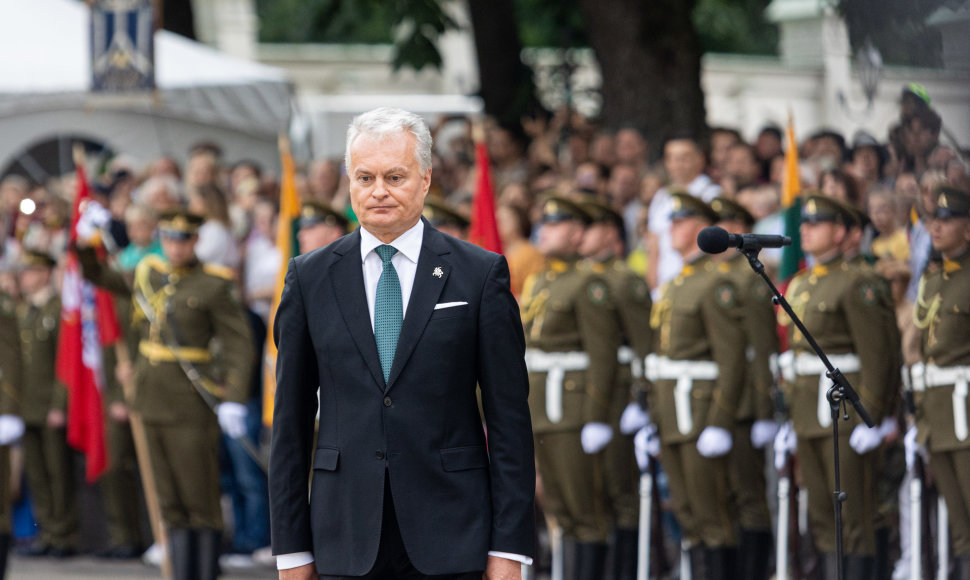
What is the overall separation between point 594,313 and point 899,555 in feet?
6.03

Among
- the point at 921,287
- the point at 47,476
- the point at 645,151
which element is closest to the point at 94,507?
the point at 47,476

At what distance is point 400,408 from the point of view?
3918 mm

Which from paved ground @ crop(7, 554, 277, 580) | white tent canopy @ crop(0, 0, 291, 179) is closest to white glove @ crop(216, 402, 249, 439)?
paved ground @ crop(7, 554, 277, 580)

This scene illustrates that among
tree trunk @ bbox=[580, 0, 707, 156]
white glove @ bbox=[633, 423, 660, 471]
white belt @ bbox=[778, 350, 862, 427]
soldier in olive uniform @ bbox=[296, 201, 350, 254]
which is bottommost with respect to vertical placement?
white glove @ bbox=[633, 423, 660, 471]

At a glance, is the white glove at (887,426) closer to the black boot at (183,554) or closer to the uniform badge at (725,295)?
the uniform badge at (725,295)

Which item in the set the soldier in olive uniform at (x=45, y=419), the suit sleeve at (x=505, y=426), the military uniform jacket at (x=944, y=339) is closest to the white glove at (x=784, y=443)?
the military uniform jacket at (x=944, y=339)

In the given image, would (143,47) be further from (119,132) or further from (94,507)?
(94,507)

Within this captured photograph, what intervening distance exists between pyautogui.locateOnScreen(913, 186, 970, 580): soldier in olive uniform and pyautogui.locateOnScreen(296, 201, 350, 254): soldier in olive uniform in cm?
328

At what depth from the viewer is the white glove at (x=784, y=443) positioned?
727cm

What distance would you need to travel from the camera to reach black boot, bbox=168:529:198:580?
8047 mm

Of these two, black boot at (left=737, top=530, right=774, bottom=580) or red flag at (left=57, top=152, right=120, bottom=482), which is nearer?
black boot at (left=737, top=530, right=774, bottom=580)

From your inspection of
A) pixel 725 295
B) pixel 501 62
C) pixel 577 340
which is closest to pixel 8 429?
pixel 577 340

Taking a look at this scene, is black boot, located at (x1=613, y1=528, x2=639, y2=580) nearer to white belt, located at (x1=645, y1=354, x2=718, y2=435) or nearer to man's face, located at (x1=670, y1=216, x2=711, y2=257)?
white belt, located at (x1=645, y1=354, x2=718, y2=435)

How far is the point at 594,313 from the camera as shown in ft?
25.5
